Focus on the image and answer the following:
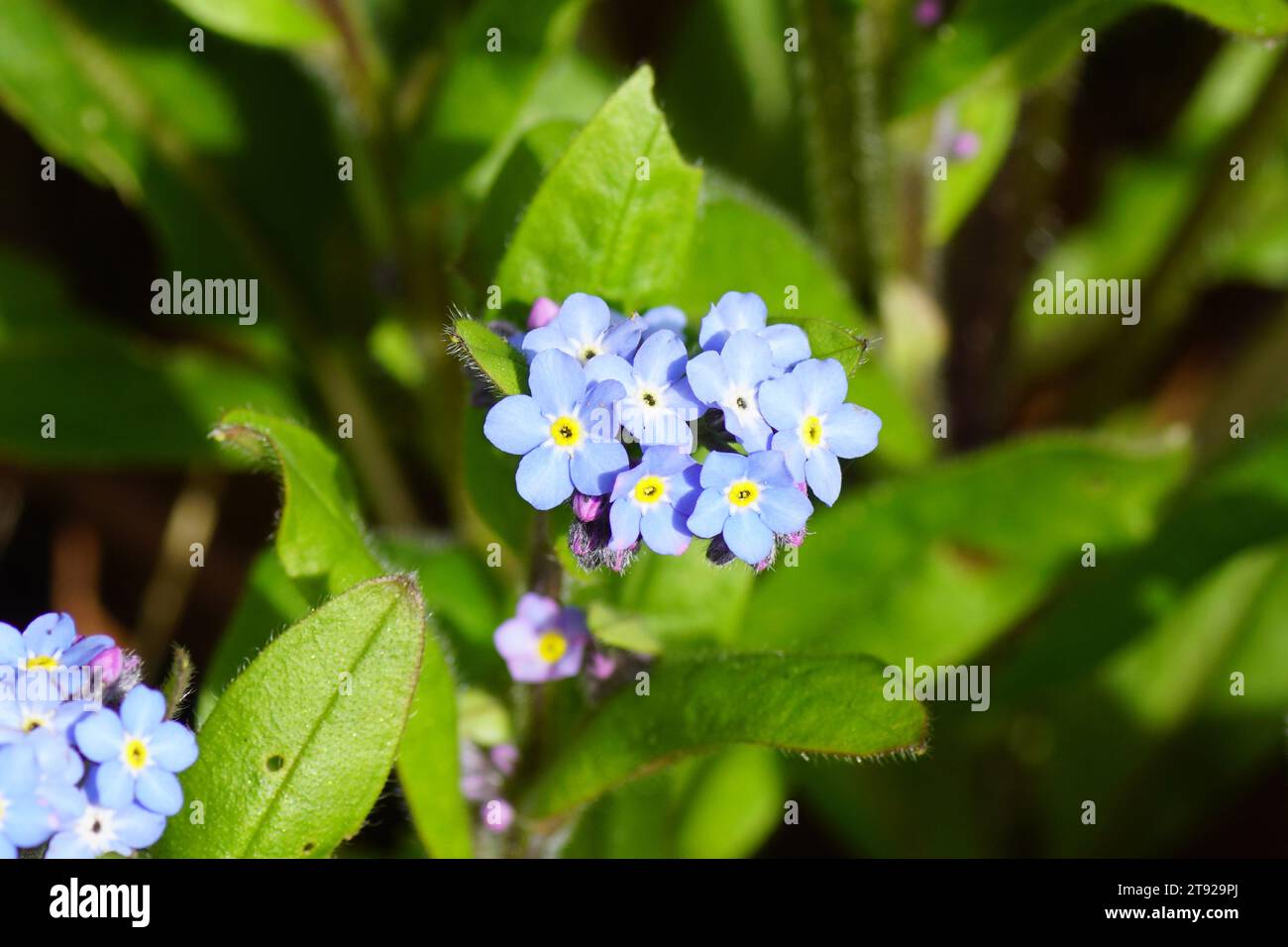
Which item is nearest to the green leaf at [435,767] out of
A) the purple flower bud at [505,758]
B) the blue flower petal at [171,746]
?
the purple flower bud at [505,758]

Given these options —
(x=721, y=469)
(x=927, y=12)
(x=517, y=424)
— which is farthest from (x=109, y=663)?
(x=927, y=12)

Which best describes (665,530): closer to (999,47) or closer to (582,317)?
(582,317)

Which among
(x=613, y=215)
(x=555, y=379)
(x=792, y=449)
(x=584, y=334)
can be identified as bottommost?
(x=792, y=449)

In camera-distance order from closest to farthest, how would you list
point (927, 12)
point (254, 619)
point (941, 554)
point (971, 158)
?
point (254, 619) < point (927, 12) < point (941, 554) < point (971, 158)

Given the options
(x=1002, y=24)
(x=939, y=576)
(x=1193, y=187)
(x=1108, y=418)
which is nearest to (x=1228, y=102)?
(x=1193, y=187)

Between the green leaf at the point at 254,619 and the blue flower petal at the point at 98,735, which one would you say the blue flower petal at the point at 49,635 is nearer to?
the blue flower petal at the point at 98,735

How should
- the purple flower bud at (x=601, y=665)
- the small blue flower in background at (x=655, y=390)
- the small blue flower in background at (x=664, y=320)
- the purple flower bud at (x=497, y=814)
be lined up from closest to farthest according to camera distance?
the small blue flower in background at (x=655, y=390) → the small blue flower in background at (x=664, y=320) → the purple flower bud at (x=601, y=665) → the purple flower bud at (x=497, y=814)
